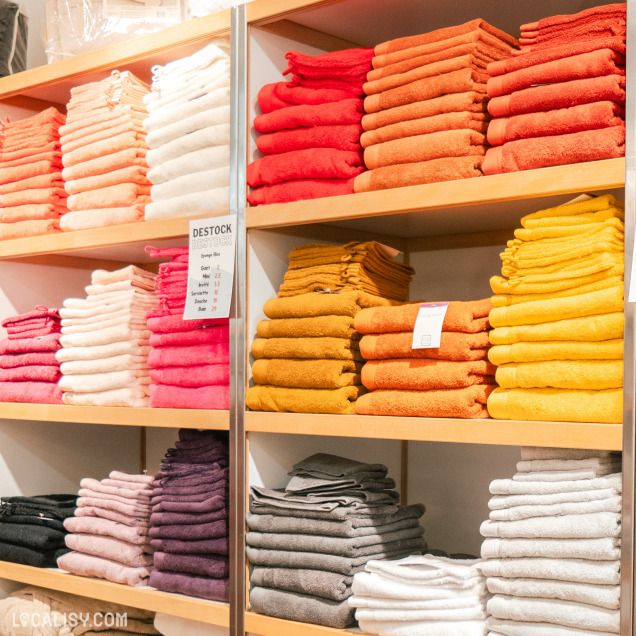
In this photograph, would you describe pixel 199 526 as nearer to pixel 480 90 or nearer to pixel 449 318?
pixel 449 318

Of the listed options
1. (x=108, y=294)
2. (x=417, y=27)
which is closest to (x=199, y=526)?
(x=108, y=294)

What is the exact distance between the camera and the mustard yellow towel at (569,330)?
139 centimetres

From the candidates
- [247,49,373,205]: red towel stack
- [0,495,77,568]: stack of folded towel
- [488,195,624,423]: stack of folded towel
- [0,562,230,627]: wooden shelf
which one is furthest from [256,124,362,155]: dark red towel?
[0,495,77,568]: stack of folded towel

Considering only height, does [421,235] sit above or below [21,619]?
above

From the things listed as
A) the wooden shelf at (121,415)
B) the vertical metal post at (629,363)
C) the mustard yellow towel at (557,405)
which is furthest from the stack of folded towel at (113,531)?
the vertical metal post at (629,363)

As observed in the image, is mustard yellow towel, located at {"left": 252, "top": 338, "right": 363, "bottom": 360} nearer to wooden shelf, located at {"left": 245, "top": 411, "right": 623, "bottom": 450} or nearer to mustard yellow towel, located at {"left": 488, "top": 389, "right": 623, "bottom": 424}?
wooden shelf, located at {"left": 245, "top": 411, "right": 623, "bottom": 450}

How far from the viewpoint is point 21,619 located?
225 cm

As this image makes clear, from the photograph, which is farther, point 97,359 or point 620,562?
point 97,359

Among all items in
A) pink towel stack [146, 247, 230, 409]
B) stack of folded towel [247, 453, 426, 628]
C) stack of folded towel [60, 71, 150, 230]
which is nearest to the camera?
stack of folded towel [247, 453, 426, 628]

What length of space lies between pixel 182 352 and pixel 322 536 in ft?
1.86

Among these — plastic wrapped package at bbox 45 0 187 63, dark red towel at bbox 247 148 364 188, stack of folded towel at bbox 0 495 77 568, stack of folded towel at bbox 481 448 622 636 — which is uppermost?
plastic wrapped package at bbox 45 0 187 63

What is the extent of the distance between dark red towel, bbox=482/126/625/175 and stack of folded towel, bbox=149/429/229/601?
0.93m

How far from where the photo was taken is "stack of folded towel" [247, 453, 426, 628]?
170cm

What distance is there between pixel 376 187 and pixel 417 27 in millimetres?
494
